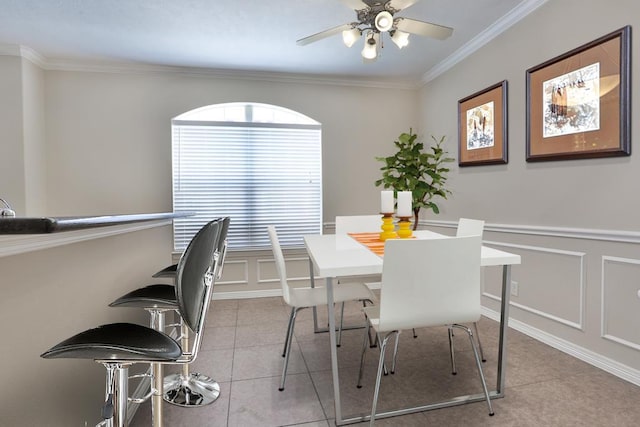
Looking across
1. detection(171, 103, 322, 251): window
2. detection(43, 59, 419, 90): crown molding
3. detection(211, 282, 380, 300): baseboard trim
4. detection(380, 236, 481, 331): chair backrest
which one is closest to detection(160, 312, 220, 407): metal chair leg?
detection(380, 236, 481, 331): chair backrest

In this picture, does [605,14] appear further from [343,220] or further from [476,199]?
[343,220]

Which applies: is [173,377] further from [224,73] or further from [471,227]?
[224,73]

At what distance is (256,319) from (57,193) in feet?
8.50

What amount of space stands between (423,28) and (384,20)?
1.12 feet

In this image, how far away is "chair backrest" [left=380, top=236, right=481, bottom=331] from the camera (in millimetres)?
1488

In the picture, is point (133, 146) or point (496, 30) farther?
point (133, 146)

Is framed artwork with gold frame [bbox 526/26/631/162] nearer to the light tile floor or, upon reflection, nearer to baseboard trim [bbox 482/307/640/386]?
baseboard trim [bbox 482/307/640/386]

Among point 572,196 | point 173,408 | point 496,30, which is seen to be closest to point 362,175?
point 496,30

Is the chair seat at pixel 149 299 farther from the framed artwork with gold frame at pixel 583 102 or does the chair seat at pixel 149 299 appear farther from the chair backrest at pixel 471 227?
the framed artwork with gold frame at pixel 583 102

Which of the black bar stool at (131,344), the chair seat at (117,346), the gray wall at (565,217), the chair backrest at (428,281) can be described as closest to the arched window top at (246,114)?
the gray wall at (565,217)

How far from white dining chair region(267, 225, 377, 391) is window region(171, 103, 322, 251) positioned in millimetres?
1916

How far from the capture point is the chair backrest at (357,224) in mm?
2926

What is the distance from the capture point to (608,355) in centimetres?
218

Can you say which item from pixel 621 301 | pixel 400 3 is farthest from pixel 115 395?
pixel 621 301
